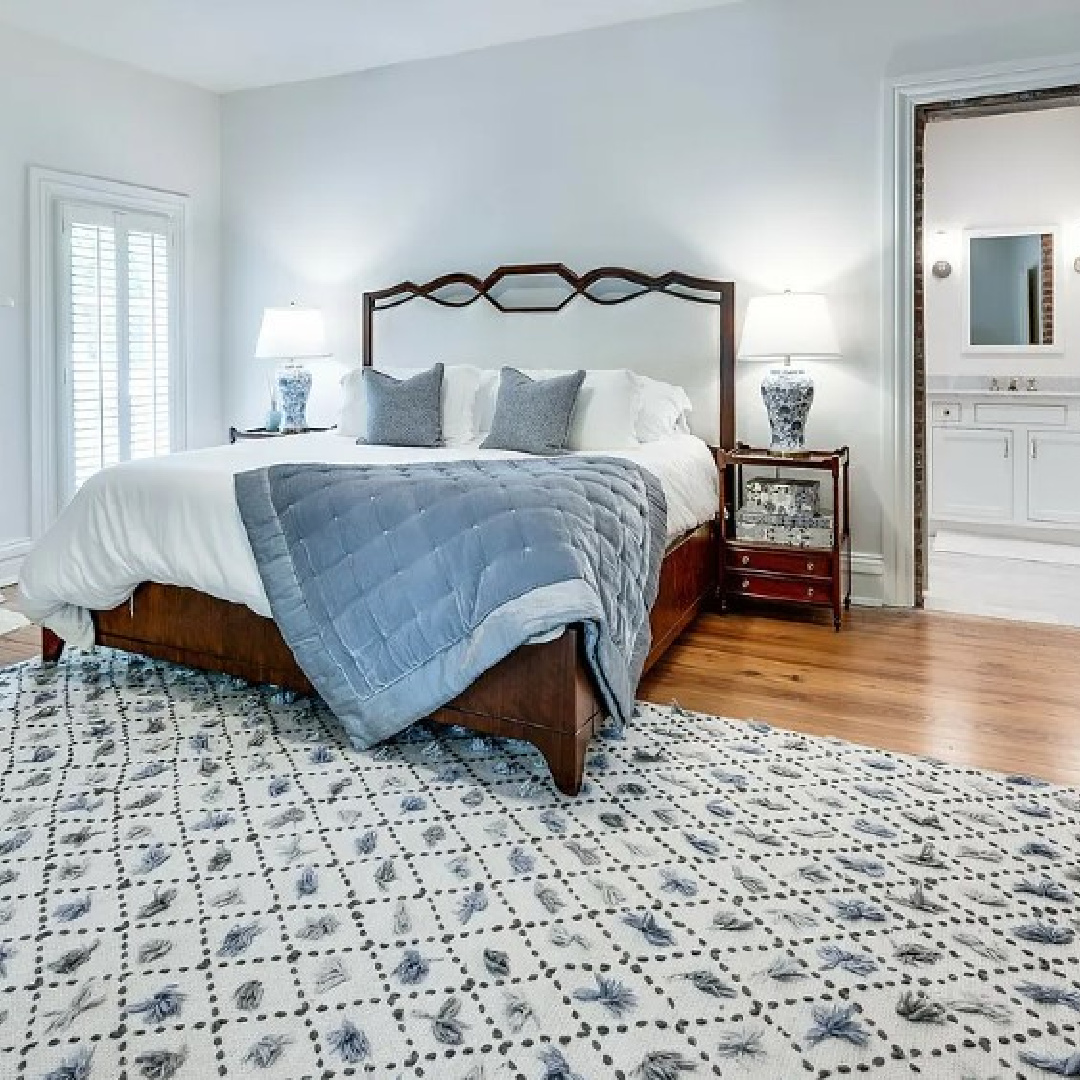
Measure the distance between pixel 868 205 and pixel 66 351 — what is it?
4047mm

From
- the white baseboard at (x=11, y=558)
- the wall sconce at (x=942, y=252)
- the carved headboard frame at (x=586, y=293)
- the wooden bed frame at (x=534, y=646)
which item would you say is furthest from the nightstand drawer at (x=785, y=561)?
the white baseboard at (x=11, y=558)

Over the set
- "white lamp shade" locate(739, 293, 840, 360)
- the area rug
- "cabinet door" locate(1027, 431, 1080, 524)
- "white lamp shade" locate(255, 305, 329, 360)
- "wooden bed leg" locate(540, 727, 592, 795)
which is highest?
"white lamp shade" locate(255, 305, 329, 360)

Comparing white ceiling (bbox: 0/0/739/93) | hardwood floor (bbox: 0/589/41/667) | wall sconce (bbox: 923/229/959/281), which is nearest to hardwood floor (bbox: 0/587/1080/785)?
hardwood floor (bbox: 0/589/41/667)

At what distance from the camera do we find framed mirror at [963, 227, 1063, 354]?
19.8ft

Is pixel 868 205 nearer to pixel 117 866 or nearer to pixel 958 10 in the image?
pixel 958 10

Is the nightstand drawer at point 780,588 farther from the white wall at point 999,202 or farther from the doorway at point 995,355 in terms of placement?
the white wall at point 999,202

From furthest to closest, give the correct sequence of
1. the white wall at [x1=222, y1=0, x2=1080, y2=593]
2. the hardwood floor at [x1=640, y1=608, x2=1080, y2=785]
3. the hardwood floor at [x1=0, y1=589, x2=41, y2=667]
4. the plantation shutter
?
1. the plantation shutter
2. the white wall at [x1=222, y1=0, x2=1080, y2=593]
3. the hardwood floor at [x1=0, y1=589, x2=41, y2=667]
4. the hardwood floor at [x1=640, y1=608, x2=1080, y2=785]

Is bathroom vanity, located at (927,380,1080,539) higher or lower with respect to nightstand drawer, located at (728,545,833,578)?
higher

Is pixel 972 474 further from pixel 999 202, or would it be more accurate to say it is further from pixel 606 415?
pixel 606 415

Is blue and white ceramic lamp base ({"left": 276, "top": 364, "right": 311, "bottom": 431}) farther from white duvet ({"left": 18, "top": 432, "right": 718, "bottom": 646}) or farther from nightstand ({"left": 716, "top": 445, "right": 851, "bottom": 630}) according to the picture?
nightstand ({"left": 716, "top": 445, "right": 851, "bottom": 630})

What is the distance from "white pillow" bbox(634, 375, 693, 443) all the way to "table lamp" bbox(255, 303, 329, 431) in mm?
1929

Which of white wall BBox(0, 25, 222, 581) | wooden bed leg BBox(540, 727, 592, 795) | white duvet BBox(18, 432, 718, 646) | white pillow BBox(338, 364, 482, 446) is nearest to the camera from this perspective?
wooden bed leg BBox(540, 727, 592, 795)

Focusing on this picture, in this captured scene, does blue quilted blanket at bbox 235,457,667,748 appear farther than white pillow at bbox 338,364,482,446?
No

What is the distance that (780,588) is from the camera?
4043 millimetres
